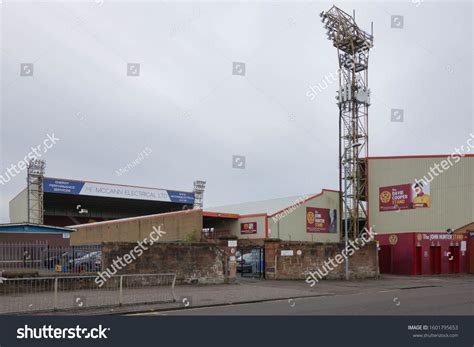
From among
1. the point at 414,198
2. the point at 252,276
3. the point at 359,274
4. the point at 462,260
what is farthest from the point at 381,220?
the point at 252,276

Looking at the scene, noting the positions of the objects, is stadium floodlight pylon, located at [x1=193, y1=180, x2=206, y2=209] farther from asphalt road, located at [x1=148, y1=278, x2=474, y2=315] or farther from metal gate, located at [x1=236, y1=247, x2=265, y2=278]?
asphalt road, located at [x1=148, y1=278, x2=474, y2=315]

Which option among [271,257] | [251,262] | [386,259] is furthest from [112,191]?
[271,257]

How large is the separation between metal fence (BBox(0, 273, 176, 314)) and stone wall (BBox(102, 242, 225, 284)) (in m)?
2.34

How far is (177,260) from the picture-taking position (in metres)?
23.1

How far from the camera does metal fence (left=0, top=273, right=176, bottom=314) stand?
14.6 m

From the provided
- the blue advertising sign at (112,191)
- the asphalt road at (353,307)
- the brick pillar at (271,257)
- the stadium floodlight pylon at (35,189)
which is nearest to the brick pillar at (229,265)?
the brick pillar at (271,257)

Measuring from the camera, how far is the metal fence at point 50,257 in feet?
68.5

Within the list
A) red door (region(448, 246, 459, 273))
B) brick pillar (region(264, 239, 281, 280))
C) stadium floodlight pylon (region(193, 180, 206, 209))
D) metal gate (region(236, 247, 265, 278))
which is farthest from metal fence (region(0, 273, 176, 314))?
stadium floodlight pylon (region(193, 180, 206, 209))

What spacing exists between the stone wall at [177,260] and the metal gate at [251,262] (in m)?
4.36

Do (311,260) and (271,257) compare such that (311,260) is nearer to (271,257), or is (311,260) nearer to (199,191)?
(271,257)

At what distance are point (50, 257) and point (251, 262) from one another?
1200 centimetres

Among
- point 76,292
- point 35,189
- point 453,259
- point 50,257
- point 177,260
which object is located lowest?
point 453,259
